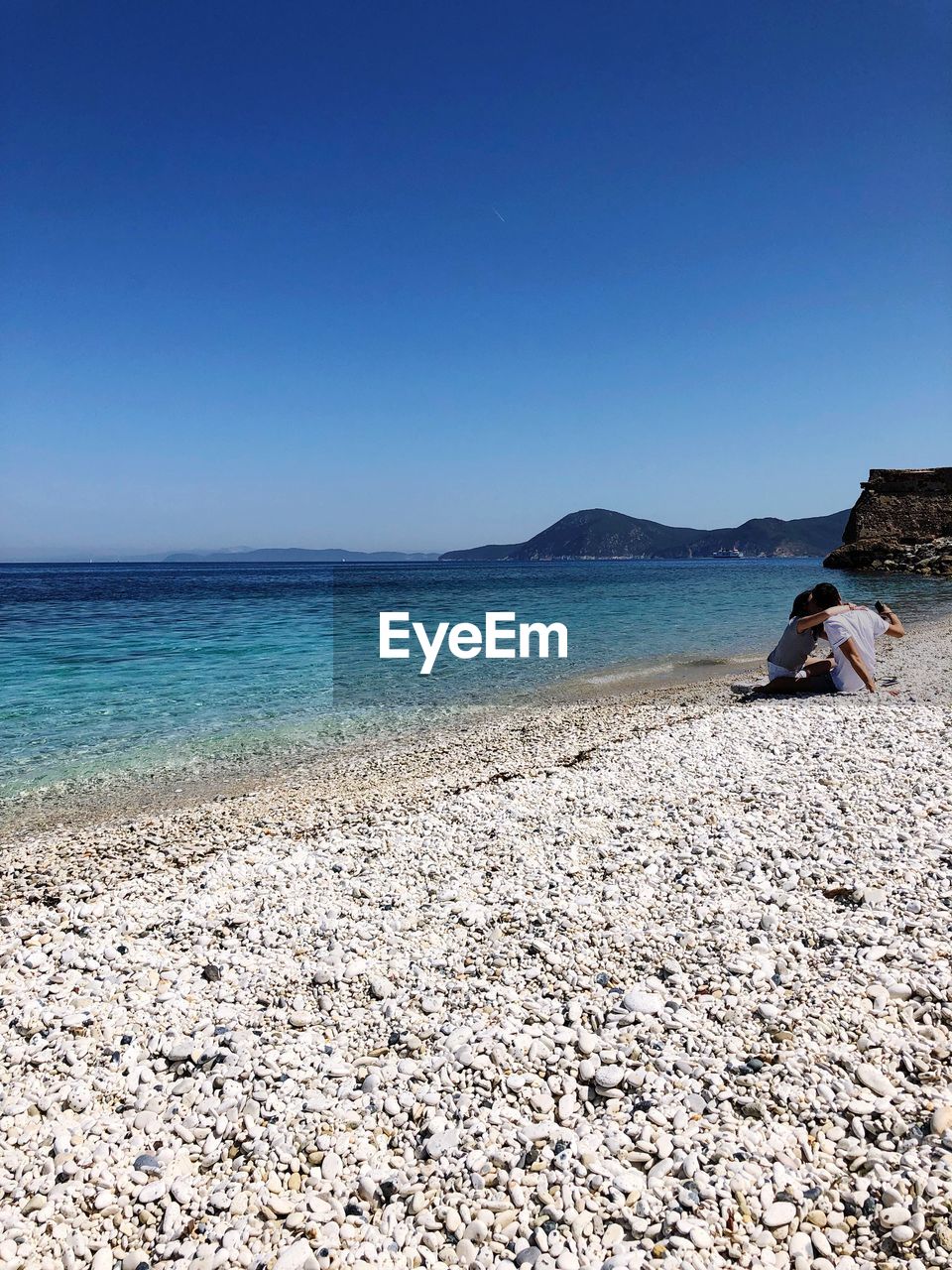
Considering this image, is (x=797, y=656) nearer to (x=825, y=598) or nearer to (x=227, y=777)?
(x=825, y=598)

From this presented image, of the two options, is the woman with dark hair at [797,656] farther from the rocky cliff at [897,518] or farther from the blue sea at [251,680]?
the rocky cliff at [897,518]

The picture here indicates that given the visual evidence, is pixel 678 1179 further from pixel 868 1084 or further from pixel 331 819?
pixel 331 819

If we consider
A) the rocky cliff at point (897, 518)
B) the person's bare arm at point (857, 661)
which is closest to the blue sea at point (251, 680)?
the person's bare arm at point (857, 661)

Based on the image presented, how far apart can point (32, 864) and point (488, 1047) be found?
19.3 ft

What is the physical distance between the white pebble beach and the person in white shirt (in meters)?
4.15

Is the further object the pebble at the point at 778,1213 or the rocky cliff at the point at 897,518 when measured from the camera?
the rocky cliff at the point at 897,518

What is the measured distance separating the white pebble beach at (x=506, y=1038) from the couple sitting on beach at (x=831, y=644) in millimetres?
4176

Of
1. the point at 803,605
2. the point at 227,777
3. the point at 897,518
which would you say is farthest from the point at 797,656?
the point at 897,518

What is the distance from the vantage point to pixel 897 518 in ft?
210

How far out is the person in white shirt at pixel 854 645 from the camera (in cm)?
1123

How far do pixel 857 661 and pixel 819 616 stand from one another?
924 millimetres

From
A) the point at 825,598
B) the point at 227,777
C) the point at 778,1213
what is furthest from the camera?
the point at 825,598

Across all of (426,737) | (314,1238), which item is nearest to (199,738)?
(426,737)

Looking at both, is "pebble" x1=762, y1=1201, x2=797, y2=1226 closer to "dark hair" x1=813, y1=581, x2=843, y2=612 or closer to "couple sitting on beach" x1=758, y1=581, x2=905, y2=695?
"couple sitting on beach" x1=758, y1=581, x2=905, y2=695
